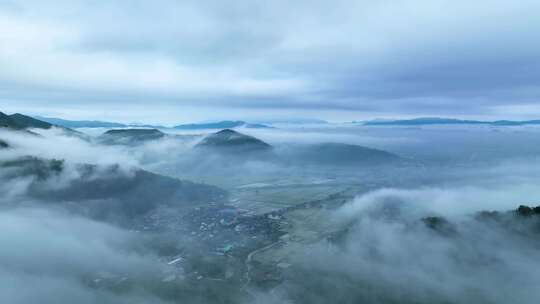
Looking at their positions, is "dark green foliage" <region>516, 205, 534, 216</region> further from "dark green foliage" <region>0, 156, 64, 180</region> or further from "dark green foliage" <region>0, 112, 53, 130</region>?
"dark green foliage" <region>0, 112, 53, 130</region>

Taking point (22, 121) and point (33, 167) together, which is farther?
point (22, 121)

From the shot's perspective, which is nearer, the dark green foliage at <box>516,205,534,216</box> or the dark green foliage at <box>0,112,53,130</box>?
the dark green foliage at <box>516,205,534,216</box>

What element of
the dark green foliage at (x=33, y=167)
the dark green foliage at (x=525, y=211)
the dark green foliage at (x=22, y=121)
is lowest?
the dark green foliage at (x=33, y=167)

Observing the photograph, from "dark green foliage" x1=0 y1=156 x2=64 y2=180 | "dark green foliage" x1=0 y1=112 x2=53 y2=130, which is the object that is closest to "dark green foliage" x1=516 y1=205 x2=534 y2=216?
"dark green foliage" x1=0 y1=156 x2=64 y2=180

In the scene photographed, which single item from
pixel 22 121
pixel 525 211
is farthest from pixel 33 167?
pixel 525 211

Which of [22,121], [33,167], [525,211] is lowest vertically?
[33,167]

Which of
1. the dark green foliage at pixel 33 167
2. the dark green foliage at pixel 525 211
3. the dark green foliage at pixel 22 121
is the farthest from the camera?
the dark green foliage at pixel 22 121

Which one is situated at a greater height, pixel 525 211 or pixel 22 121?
pixel 22 121

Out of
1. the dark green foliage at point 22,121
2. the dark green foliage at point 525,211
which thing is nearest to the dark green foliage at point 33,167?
the dark green foliage at point 22,121

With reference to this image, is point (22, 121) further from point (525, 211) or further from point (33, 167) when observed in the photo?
point (525, 211)

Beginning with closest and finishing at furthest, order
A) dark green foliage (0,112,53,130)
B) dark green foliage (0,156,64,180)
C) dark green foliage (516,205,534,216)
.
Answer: dark green foliage (516,205,534,216), dark green foliage (0,156,64,180), dark green foliage (0,112,53,130)

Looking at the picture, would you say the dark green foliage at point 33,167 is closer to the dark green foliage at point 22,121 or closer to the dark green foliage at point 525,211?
the dark green foliage at point 22,121
